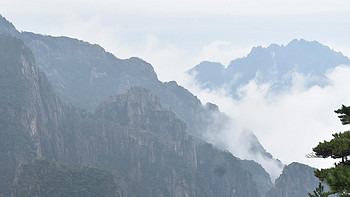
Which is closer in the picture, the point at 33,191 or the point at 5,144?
the point at 33,191

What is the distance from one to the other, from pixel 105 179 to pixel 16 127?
54617 mm

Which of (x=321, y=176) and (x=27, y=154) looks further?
(x=27, y=154)

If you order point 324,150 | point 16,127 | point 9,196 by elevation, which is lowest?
point 324,150

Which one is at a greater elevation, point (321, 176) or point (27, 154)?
point (27, 154)

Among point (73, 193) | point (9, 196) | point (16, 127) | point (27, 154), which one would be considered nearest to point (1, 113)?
point (16, 127)

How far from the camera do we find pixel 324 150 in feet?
121

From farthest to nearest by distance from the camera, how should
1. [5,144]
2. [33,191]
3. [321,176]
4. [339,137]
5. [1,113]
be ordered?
[1,113], [5,144], [33,191], [339,137], [321,176]

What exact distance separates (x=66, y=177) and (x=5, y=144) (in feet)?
130

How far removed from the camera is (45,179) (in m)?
158

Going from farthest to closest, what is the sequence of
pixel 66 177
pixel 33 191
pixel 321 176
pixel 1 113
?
pixel 1 113, pixel 66 177, pixel 33 191, pixel 321 176

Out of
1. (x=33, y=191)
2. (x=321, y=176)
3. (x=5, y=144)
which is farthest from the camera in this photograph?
(x=5, y=144)

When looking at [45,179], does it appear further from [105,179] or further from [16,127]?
[16,127]

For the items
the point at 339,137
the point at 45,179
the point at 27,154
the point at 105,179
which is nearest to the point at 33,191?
the point at 45,179

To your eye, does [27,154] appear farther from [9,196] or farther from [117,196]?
[117,196]
